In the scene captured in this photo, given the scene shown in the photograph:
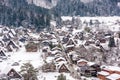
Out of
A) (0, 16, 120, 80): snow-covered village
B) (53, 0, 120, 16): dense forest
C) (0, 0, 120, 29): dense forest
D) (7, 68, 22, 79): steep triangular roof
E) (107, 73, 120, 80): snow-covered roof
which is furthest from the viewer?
(53, 0, 120, 16): dense forest

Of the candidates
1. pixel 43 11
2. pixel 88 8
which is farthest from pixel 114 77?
pixel 88 8

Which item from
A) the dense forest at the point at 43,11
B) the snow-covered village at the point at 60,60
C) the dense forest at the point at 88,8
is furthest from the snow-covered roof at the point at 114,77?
the dense forest at the point at 88,8

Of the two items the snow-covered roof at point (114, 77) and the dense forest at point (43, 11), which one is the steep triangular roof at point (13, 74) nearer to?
the snow-covered roof at point (114, 77)

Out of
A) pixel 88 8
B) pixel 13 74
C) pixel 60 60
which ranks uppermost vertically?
pixel 88 8

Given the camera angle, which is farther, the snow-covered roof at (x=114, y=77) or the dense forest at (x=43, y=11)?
the dense forest at (x=43, y=11)

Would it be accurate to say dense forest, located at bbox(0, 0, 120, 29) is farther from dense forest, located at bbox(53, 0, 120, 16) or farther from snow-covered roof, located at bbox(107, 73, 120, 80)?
snow-covered roof, located at bbox(107, 73, 120, 80)

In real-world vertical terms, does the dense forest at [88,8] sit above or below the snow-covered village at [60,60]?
above

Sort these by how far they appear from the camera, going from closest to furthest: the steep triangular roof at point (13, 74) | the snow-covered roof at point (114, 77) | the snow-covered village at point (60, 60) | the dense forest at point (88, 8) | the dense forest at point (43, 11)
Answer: the snow-covered roof at point (114, 77) → the steep triangular roof at point (13, 74) → the snow-covered village at point (60, 60) → the dense forest at point (43, 11) → the dense forest at point (88, 8)

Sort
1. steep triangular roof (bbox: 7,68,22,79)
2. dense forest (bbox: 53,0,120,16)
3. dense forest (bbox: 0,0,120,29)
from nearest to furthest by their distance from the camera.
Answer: steep triangular roof (bbox: 7,68,22,79), dense forest (bbox: 0,0,120,29), dense forest (bbox: 53,0,120,16)

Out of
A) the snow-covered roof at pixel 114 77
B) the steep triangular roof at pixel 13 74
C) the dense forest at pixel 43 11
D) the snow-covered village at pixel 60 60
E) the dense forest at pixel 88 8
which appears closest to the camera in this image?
the snow-covered roof at pixel 114 77

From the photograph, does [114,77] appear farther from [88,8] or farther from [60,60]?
[88,8]

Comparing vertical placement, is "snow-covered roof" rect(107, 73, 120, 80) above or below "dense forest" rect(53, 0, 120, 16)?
below

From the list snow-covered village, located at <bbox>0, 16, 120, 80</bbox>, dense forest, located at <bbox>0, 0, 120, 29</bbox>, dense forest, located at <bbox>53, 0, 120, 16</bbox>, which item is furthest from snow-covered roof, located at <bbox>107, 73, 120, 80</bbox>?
dense forest, located at <bbox>53, 0, 120, 16</bbox>

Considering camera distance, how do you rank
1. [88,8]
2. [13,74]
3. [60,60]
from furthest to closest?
[88,8] < [60,60] < [13,74]
